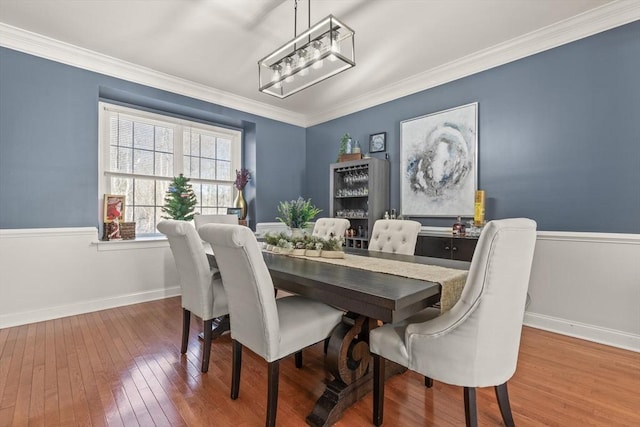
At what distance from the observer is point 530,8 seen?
252 cm

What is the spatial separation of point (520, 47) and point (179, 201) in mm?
4153

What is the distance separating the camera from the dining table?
1307mm

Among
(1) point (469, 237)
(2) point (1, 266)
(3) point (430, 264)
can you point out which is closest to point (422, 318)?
(3) point (430, 264)

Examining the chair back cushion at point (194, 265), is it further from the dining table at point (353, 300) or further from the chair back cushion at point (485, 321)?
the chair back cushion at point (485, 321)

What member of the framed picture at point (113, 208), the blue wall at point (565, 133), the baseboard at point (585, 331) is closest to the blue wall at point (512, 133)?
the blue wall at point (565, 133)

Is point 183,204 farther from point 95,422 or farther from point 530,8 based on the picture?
point 530,8

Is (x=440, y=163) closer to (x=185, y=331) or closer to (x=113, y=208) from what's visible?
(x=185, y=331)

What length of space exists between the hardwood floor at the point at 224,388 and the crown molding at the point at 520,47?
8.84 ft

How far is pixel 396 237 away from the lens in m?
2.63

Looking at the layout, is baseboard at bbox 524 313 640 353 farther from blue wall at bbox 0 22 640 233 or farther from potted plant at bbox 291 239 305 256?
potted plant at bbox 291 239 305 256

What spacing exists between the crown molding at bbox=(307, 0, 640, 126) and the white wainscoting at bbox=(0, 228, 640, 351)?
1.78 meters

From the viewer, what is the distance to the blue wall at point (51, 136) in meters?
2.89

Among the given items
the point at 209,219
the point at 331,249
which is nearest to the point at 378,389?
the point at 331,249

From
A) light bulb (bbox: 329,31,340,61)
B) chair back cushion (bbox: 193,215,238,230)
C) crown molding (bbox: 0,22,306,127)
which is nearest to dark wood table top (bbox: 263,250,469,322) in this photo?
light bulb (bbox: 329,31,340,61)
